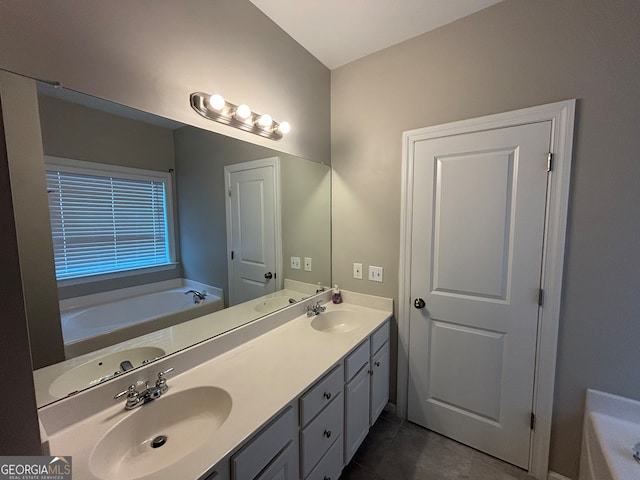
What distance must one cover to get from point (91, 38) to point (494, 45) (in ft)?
6.16

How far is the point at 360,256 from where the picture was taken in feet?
6.78

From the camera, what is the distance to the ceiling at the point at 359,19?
146cm

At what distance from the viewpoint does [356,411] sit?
5.08 feet

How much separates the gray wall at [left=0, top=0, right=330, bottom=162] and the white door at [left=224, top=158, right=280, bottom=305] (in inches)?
7.6

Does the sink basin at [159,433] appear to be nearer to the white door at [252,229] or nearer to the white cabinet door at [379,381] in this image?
the white door at [252,229]

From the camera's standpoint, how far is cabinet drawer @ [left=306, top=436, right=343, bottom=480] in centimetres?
122

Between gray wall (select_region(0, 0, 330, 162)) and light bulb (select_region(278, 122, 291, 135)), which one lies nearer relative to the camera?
gray wall (select_region(0, 0, 330, 162))

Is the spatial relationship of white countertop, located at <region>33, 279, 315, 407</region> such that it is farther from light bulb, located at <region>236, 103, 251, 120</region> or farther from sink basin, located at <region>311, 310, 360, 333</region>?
light bulb, located at <region>236, 103, 251, 120</region>

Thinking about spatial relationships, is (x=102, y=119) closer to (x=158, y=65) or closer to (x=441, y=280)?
(x=158, y=65)

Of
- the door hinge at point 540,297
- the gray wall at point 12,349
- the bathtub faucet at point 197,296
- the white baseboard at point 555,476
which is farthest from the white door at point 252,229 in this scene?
the white baseboard at point 555,476

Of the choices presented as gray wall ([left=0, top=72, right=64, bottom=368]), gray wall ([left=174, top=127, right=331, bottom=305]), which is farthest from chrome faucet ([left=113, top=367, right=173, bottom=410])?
gray wall ([left=174, top=127, right=331, bottom=305])

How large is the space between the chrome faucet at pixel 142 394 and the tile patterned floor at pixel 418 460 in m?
1.20

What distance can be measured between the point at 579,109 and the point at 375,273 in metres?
1.42

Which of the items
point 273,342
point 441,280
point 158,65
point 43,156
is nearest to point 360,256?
point 441,280
